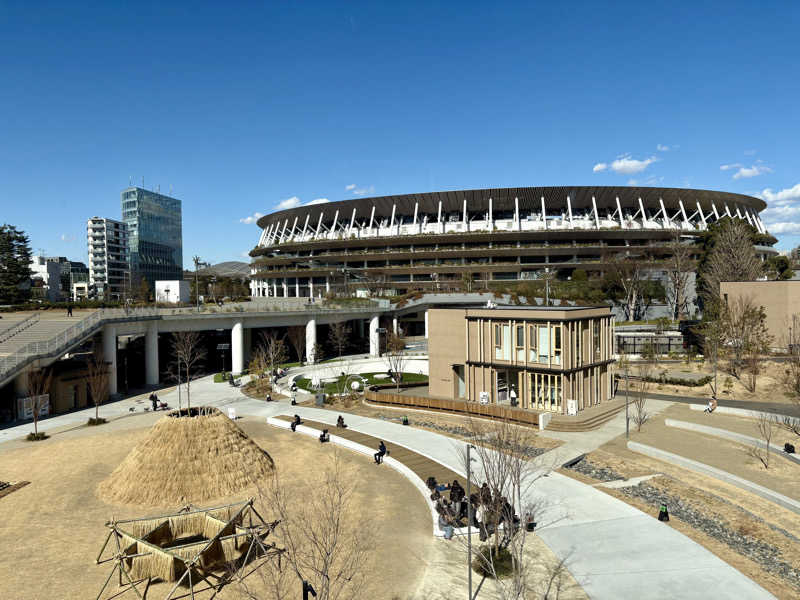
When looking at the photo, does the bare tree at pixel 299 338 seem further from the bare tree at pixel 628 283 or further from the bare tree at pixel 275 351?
the bare tree at pixel 628 283

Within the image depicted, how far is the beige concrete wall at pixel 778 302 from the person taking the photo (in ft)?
167

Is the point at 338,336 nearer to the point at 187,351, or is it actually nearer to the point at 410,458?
the point at 187,351

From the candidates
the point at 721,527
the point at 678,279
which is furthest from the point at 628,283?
the point at 721,527

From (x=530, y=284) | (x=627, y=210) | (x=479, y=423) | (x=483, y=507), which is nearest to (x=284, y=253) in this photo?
(x=530, y=284)

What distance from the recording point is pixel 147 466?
22.2 meters

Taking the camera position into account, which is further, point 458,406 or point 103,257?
point 103,257

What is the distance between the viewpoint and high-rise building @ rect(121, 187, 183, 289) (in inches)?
6654

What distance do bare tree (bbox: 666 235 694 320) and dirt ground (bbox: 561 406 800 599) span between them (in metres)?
49.3

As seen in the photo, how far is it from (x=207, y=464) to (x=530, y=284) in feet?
235

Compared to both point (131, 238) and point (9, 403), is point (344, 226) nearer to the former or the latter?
point (9, 403)

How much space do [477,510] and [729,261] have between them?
6499 centimetres

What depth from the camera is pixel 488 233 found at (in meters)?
96.1

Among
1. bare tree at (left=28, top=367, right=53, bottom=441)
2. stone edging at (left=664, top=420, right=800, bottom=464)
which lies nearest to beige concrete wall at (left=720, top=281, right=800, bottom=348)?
stone edging at (left=664, top=420, right=800, bottom=464)

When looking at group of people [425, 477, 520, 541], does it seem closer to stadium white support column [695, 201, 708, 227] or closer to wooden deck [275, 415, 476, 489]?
wooden deck [275, 415, 476, 489]
